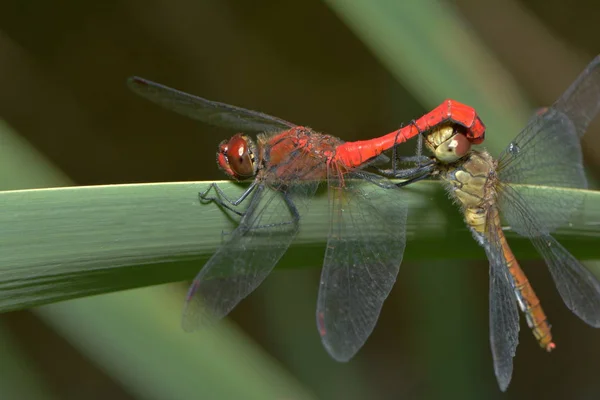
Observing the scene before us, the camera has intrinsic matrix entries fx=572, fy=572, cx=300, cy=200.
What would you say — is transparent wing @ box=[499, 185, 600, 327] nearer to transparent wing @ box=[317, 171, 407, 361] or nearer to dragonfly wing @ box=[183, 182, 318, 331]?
transparent wing @ box=[317, 171, 407, 361]

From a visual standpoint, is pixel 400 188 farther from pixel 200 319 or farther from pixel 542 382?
pixel 542 382

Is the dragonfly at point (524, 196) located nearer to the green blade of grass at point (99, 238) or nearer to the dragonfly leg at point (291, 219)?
the dragonfly leg at point (291, 219)

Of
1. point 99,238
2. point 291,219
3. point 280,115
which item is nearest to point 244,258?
point 291,219

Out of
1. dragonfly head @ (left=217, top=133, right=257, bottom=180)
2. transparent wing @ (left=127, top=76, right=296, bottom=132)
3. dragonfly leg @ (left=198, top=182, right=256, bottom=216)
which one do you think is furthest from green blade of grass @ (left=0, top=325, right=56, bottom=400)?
dragonfly leg @ (left=198, top=182, right=256, bottom=216)

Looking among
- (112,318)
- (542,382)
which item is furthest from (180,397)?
(542,382)

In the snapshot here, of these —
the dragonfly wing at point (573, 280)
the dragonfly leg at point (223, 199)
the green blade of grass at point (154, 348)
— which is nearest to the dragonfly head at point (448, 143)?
the dragonfly wing at point (573, 280)
